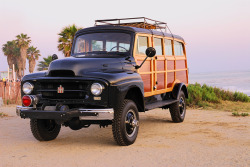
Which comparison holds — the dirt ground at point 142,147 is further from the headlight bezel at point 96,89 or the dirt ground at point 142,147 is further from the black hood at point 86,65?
the black hood at point 86,65

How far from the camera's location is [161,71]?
8656 mm

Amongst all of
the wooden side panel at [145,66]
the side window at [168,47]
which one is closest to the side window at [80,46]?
the wooden side panel at [145,66]

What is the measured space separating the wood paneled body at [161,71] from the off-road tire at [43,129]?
7.24 feet

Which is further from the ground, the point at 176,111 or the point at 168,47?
the point at 168,47

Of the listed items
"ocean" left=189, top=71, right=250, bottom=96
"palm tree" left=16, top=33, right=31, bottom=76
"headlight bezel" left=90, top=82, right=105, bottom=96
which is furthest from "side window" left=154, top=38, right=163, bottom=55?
"palm tree" left=16, top=33, right=31, bottom=76

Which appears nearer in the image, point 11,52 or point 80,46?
point 80,46

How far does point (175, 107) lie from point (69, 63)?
4166mm

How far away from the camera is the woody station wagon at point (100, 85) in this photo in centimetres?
596

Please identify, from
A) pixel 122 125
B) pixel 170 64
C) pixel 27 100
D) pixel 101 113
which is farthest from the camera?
pixel 170 64

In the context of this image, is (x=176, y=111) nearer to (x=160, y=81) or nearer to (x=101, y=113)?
(x=160, y=81)

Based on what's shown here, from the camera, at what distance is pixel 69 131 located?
27.9ft

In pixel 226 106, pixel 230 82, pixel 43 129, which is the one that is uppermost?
pixel 43 129

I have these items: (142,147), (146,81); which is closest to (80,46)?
(146,81)

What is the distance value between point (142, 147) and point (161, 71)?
281cm
